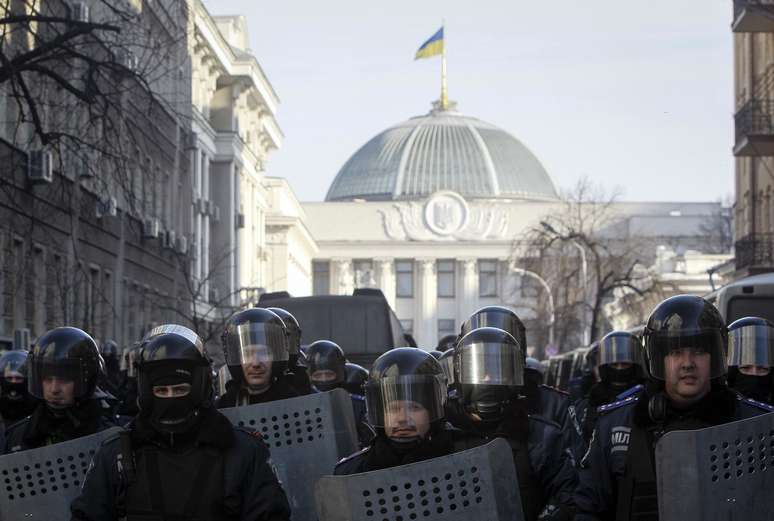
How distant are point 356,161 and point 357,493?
155653mm

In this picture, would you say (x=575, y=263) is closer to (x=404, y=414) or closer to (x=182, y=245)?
(x=182, y=245)

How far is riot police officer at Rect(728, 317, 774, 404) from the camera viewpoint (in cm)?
983

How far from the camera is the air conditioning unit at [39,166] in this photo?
28.5 m

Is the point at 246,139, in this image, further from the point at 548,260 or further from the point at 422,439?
the point at 422,439

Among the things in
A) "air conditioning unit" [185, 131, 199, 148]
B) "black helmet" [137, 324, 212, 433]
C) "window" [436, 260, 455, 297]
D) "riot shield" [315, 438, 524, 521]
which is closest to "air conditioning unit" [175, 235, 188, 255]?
"air conditioning unit" [185, 131, 199, 148]

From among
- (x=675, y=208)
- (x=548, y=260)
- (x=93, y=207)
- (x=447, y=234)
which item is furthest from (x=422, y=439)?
(x=447, y=234)

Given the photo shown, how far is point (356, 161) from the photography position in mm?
160125

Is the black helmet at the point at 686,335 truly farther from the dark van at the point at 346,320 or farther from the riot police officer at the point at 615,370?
the dark van at the point at 346,320

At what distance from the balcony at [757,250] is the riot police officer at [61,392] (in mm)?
32244

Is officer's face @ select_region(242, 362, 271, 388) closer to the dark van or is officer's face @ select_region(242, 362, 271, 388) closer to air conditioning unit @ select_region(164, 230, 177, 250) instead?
the dark van

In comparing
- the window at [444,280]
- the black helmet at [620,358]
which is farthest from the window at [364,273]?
the black helmet at [620,358]

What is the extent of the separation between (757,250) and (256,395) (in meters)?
32.9

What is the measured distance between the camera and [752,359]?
991 centimetres

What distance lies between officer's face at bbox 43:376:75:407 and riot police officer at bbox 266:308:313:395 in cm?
145
